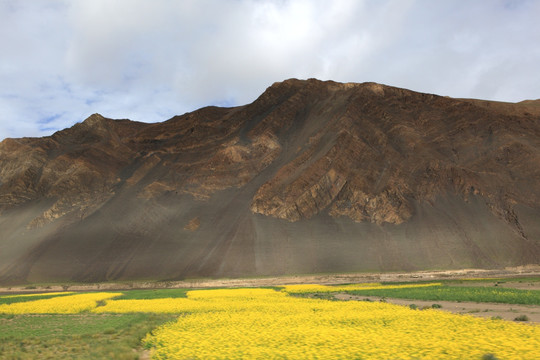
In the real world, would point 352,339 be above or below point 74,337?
above

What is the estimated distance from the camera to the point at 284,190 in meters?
106

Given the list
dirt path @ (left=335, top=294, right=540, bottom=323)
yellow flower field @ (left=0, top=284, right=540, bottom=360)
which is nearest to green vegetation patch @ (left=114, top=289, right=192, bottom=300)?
yellow flower field @ (left=0, top=284, right=540, bottom=360)

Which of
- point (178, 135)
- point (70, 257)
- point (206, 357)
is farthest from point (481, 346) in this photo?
point (178, 135)

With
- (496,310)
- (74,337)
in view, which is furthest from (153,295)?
(496,310)

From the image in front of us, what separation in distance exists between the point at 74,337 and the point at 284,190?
89450mm

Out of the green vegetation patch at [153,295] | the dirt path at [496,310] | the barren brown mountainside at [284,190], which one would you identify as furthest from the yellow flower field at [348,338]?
the barren brown mountainside at [284,190]

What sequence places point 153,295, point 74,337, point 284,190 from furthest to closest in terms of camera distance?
point 284,190 → point 153,295 → point 74,337

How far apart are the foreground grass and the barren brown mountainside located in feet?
202

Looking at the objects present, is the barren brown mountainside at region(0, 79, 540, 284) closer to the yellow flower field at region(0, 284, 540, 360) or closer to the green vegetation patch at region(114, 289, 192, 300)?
the green vegetation patch at region(114, 289, 192, 300)

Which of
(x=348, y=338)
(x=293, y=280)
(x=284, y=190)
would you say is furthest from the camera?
(x=284, y=190)

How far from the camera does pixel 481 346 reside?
10609 millimetres

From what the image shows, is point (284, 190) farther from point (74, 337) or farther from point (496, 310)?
point (74, 337)

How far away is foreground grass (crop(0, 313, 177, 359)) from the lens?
44.2 ft

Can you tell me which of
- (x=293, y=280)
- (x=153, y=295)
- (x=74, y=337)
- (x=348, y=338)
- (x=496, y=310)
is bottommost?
(x=293, y=280)
